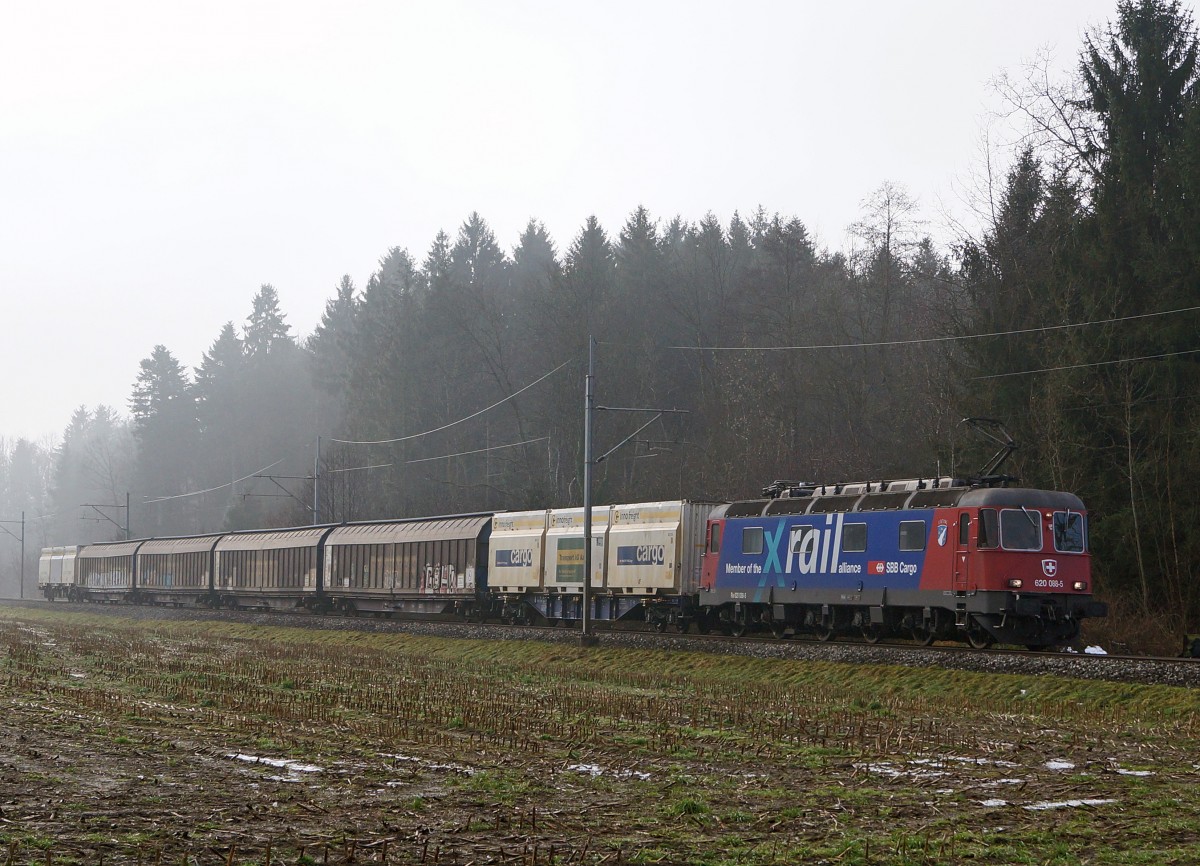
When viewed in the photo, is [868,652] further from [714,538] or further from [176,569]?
[176,569]

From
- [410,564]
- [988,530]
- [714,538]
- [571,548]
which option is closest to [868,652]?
[988,530]

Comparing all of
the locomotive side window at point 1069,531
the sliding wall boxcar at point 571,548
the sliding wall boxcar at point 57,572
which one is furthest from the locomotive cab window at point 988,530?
the sliding wall boxcar at point 57,572

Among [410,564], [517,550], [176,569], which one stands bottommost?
[176,569]

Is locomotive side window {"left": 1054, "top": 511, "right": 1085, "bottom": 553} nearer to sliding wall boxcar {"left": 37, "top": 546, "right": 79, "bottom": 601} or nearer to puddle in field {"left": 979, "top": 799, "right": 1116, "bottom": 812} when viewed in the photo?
puddle in field {"left": 979, "top": 799, "right": 1116, "bottom": 812}

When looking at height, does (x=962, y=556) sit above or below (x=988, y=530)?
below

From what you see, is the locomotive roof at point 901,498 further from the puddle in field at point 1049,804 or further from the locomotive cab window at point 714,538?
the puddle in field at point 1049,804

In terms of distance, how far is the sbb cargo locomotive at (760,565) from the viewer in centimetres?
2506

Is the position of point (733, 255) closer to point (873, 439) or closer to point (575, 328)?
point (575, 328)

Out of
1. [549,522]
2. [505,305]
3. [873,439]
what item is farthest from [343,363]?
[549,522]

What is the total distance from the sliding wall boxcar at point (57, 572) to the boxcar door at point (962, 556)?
67317 millimetres

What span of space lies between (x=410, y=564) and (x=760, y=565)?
58.6 ft

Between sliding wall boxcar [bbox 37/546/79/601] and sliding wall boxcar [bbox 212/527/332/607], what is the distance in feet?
81.7

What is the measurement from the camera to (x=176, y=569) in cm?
6488

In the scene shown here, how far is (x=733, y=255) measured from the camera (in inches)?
3228
